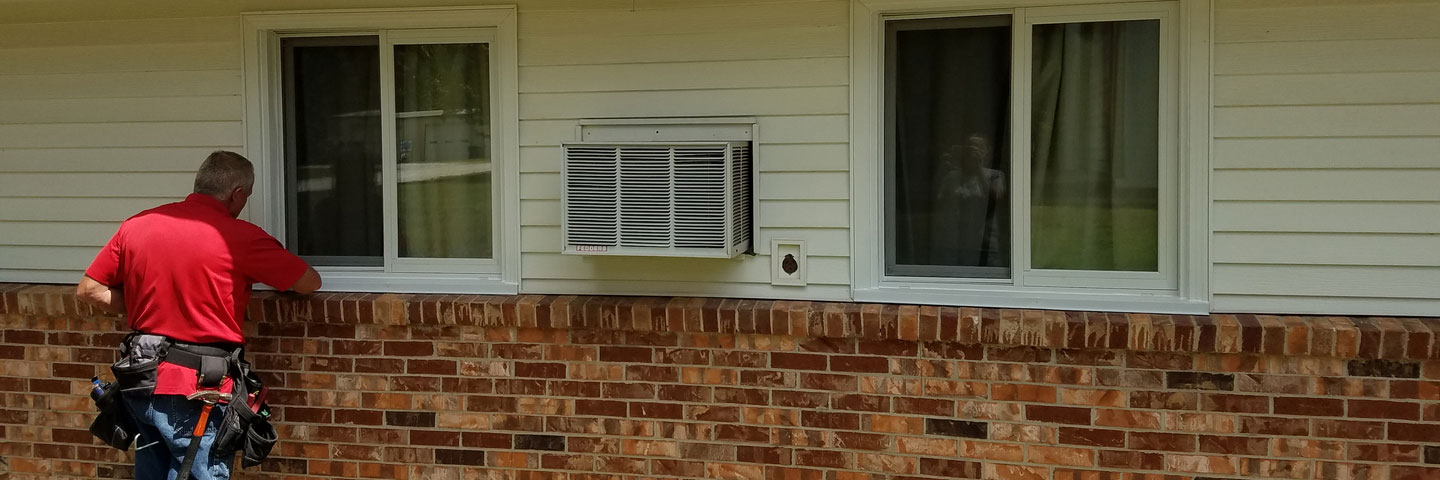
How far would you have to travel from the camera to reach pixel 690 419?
430 centimetres

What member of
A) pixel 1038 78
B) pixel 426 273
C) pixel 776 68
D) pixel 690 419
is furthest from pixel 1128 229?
pixel 426 273

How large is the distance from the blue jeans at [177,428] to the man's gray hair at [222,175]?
774mm

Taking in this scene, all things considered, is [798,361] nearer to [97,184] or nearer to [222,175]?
[222,175]

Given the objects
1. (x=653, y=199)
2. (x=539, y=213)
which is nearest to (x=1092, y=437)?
(x=653, y=199)

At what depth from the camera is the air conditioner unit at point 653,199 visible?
3.98 metres

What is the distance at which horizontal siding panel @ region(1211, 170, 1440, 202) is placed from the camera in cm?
380

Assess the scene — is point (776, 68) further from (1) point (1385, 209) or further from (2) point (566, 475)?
(1) point (1385, 209)

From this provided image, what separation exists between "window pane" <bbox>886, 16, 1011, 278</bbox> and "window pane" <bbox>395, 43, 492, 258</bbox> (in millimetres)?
1645

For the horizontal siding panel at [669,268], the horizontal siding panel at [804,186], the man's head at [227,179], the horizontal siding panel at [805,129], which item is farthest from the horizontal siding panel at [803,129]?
the man's head at [227,179]

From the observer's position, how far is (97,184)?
4695 mm

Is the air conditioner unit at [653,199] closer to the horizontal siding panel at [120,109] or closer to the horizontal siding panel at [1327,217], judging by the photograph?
the horizontal siding panel at [120,109]

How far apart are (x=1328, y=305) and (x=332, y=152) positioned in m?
3.89

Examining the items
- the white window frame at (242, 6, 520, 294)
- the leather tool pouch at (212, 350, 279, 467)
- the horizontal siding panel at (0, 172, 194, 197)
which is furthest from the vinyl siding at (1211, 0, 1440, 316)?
the horizontal siding panel at (0, 172, 194, 197)

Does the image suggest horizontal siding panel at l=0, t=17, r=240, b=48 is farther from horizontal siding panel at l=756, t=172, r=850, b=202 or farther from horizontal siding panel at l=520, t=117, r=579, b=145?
horizontal siding panel at l=756, t=172, r=850, b=202
